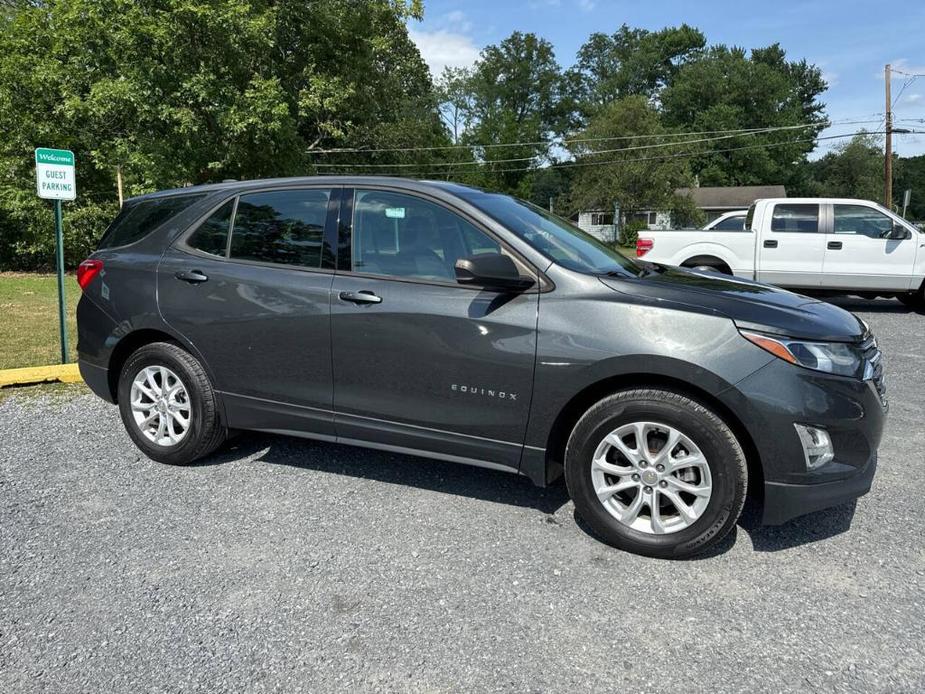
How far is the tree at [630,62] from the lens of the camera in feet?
247

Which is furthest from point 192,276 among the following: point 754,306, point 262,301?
point 754,306

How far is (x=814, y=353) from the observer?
2852mm

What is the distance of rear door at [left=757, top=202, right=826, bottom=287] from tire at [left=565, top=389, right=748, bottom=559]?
29.4ft

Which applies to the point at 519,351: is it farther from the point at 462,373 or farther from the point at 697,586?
the point at 697,586

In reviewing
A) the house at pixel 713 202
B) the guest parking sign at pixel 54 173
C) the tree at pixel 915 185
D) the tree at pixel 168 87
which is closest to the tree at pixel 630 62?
the house at pixel 713 202

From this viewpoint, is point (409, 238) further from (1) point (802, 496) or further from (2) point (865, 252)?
(2) point (865, 252)

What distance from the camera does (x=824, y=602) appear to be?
106 inches

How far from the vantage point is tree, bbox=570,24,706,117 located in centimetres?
7544

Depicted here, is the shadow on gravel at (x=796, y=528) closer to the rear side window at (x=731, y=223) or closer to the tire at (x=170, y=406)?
the tire at (x=170, y=406)

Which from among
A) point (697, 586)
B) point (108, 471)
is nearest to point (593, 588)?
point (697, 586)

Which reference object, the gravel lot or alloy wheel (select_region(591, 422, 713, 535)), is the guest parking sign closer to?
the gravel lot

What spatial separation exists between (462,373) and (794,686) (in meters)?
1.83

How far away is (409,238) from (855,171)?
8497cm

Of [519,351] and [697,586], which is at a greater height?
[519,351]
